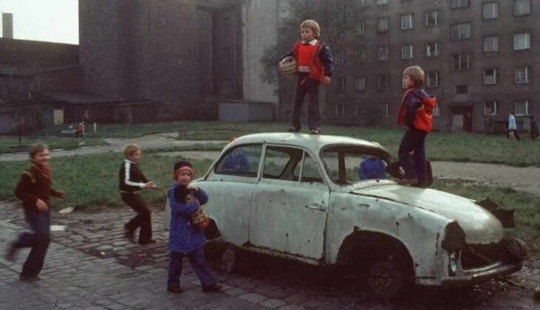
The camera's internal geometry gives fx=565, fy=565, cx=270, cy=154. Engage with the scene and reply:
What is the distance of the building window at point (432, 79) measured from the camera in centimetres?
5099

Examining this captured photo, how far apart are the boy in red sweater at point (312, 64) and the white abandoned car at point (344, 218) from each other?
1.16 m

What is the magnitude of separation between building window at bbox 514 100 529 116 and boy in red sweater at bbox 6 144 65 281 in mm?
45833

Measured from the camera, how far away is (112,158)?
20.1 m

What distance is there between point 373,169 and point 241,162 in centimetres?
159

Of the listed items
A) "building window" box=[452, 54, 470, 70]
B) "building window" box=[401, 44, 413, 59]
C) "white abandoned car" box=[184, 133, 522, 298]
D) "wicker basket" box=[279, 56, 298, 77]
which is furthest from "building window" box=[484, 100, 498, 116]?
"white abandoned car" box=[184, 133, 522, 298]

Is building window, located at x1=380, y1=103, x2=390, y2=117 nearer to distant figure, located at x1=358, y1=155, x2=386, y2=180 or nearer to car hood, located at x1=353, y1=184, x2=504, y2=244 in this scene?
distant figure, located at x1=358, y1=155, x2=386, y2=180

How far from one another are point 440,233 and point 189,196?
101 inches

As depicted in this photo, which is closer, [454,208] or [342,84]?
[454,208]

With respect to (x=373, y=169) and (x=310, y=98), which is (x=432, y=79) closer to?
(x=310, y=98)

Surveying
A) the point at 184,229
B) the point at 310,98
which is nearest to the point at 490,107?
the point at 310,98

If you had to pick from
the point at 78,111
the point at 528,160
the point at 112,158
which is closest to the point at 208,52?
the point at 78,111

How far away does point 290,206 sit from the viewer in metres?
6.00

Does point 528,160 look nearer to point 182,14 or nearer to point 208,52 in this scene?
point 182,14

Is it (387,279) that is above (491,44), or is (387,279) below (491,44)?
below
